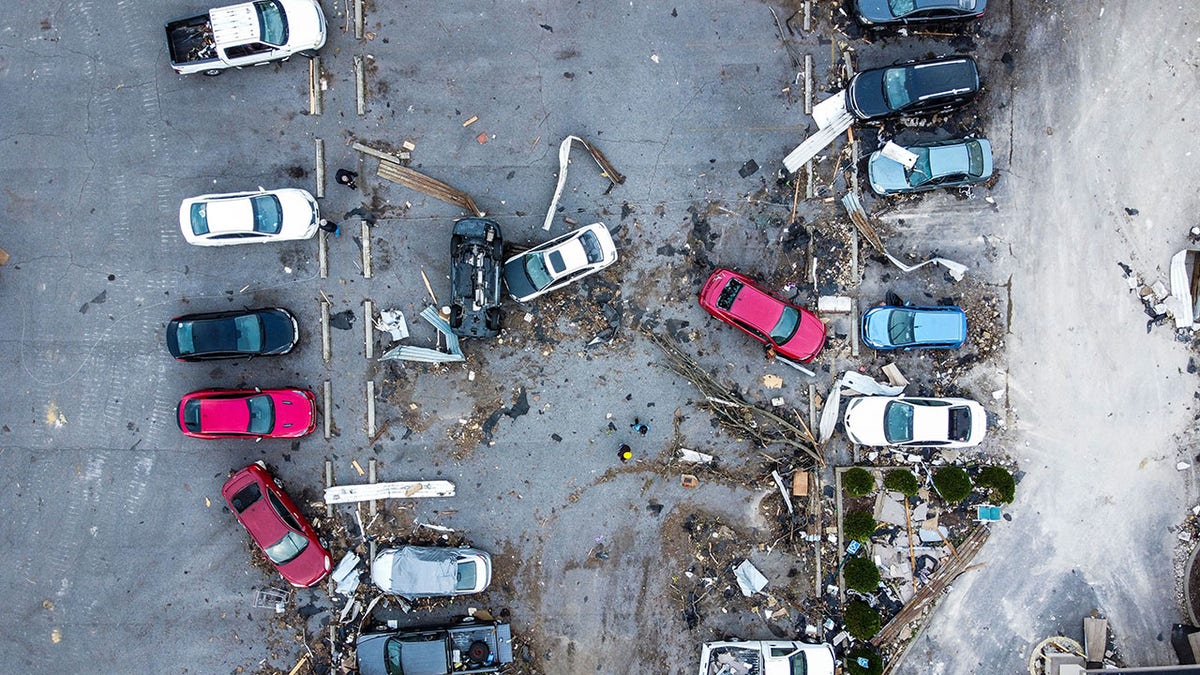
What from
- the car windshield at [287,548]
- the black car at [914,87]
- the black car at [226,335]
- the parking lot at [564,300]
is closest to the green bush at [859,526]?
the parking lot at [564,300]

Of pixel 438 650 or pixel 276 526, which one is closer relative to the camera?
pixel 276 526

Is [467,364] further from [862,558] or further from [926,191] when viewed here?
[926,191]

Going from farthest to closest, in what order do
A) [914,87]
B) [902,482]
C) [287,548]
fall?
1. [902,482]
2. [287,548]
3. [914,87]

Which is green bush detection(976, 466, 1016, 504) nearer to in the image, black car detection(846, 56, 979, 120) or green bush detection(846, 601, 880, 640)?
green bush detection(846, 601, 880, 640)

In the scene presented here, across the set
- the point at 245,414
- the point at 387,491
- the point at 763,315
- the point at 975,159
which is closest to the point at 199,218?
the point at 245,414

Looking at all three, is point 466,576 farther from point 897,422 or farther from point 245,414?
point 897,422

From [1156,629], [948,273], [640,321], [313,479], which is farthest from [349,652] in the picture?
[1156,629]

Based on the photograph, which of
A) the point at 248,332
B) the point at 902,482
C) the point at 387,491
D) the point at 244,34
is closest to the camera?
the point at 244,34

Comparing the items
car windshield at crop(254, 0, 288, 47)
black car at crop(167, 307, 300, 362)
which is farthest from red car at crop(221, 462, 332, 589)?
car windshield at crop(254, 0, 288, 47)
